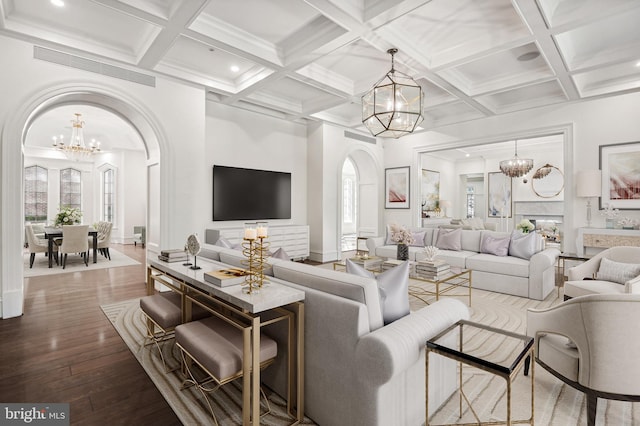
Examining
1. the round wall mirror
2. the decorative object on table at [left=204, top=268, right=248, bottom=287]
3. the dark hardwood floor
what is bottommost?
the dark hardwood floor

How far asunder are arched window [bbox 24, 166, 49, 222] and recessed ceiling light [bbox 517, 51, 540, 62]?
1242 cm

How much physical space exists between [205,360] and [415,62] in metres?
3.87

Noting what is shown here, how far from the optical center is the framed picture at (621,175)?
4781 mm

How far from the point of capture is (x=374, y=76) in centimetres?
477

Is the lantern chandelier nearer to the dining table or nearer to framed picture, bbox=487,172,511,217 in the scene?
the dining table

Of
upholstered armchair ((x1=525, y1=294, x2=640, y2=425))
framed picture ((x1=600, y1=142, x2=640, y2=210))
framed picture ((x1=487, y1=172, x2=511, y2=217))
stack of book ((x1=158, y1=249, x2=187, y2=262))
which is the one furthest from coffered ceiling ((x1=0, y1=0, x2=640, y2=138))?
framed picture ((x1=487, y1=172, x2=511, y2=217))

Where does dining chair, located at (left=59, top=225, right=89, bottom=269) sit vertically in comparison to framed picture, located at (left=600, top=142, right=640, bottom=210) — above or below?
below

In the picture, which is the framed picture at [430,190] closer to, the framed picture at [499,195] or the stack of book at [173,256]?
the framed picture at [499,195]

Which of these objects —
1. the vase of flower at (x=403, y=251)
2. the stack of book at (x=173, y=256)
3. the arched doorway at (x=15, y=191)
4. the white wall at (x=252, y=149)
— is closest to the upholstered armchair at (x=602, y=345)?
the vase of flower at (x=403, y=251)

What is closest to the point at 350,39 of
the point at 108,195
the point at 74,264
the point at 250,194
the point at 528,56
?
the point at 528,56

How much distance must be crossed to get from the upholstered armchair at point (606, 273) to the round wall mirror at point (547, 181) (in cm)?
598

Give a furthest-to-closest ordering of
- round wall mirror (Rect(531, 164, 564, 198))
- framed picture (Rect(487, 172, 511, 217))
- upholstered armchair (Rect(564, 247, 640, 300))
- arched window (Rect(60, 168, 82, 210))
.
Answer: arched window (Rect(60, 168, 82, 210)) → framed picture (Rect(487, 172, 511, 217)) → round wall mirror (Rect(531, 164, 564, 198)) → upholstered armchair (Rect(564, 247, 640, 300))

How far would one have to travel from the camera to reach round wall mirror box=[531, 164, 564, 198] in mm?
8484

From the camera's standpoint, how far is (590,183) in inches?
194
